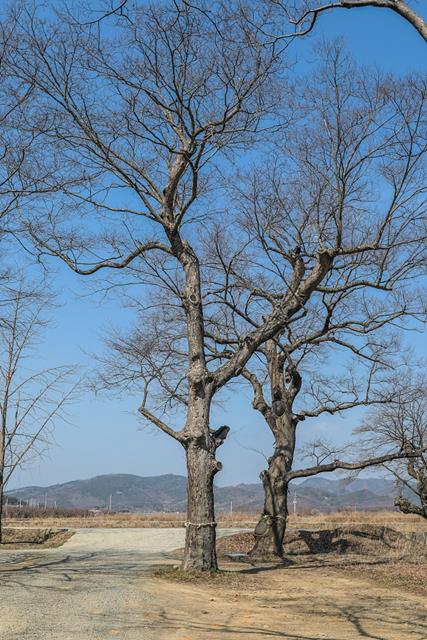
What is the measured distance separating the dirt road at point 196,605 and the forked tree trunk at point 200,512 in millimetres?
538

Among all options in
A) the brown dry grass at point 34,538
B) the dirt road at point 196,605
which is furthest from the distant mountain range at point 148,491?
the dirt road at point 196,605

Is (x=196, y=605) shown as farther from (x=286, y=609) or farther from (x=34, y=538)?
(x=34, y=538)

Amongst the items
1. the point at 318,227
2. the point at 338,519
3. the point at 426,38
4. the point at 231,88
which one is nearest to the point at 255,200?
the point at 318,227

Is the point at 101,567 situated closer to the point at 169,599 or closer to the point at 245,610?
the point at 169,599

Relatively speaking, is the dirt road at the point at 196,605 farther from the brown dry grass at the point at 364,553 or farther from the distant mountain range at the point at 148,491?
the distant mountain range at the point at 148,491

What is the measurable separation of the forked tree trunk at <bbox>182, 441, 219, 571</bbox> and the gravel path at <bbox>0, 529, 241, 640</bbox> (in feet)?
3.12

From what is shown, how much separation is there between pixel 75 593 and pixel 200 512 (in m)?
3.15

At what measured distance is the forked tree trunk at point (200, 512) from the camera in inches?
471

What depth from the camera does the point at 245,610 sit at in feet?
28.8

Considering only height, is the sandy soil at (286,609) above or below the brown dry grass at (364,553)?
below

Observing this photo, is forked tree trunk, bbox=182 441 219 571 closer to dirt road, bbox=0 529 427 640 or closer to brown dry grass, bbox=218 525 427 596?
dirt road, bbox=0 529 427 640

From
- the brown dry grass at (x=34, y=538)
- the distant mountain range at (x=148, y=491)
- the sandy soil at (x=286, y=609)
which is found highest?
the distant mountain range at (x=148, y=491)

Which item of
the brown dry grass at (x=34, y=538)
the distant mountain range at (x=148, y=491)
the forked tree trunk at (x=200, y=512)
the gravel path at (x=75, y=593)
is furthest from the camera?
the distant mountain range at (x=148, y=491)

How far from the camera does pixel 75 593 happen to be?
31.1 feet
